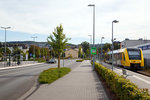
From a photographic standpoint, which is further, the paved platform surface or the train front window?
the train front window

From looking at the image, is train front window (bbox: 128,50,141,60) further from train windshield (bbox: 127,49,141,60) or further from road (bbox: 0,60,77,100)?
road (bbox: 0,60,77,100)

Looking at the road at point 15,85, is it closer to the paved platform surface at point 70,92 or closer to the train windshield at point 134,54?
the paved platform surface at point 70,92

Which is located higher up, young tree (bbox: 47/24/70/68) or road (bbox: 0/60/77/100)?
young tree (bbox: 47/24/70/68)

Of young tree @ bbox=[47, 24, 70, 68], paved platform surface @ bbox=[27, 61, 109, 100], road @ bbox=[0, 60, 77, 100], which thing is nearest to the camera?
paved platform surface @ bbox=[27, 61, 109, 100]

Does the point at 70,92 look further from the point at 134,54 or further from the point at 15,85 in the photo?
the point at 134,54

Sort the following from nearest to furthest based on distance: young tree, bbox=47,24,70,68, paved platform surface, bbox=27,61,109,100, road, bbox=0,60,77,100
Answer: paved platform surface, bbox=27,61,109,100 → road, bbox=0,60,77,100 → young tree, bbox=47,24,70,68

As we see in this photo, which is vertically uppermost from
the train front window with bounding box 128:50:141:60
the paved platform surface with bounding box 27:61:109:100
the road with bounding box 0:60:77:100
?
the train front window with bounding box 128:50:141:60

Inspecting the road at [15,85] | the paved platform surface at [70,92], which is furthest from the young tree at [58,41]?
the paved platform surface at [70,92]

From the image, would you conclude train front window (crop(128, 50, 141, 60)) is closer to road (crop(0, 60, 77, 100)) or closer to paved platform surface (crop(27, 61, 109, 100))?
road (crop(0, 60, 77, 100))

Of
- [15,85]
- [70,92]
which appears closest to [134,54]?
[70,92]

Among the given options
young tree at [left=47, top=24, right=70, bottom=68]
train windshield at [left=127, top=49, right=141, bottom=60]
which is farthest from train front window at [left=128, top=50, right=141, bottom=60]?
young tree at [left=47, top=24, right=70, bottom=68]

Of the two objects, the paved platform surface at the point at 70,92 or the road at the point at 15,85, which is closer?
the paved platform surface at the point at 70,92

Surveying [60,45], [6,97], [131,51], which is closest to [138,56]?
[131,51]

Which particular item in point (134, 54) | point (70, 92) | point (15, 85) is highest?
point (134, 54)
